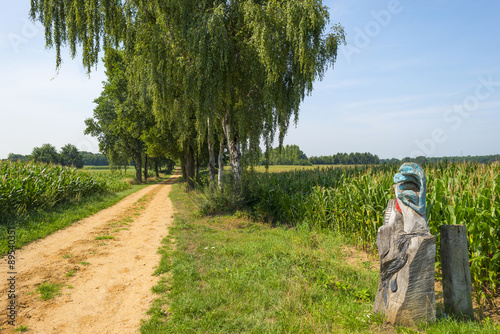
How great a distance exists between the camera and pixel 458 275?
3689 millimetres

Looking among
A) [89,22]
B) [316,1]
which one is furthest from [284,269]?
[89,22]

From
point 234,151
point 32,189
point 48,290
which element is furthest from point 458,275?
point 32,189

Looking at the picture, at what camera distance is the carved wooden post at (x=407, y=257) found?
11.2 ft

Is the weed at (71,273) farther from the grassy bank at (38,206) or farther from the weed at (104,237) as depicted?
the weed at (104,237)

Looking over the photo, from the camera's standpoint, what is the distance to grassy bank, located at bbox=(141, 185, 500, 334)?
3.48m

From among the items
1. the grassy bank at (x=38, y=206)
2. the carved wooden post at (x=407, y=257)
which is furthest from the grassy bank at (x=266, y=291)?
the grassy bank at (x=38, y=206)

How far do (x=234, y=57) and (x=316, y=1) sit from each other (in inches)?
141

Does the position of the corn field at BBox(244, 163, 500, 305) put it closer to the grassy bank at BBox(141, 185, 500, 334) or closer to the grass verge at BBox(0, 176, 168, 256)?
the grassy bank at BBox(141, 185, 500, 334)

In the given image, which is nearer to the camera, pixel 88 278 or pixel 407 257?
pixel 407 257

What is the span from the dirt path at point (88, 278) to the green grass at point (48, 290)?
0.20 ft

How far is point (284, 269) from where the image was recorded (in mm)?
5195

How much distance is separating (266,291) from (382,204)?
4.01 m

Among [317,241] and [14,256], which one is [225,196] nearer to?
[317,241]

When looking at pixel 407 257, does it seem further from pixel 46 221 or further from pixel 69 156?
pixel 69 156
